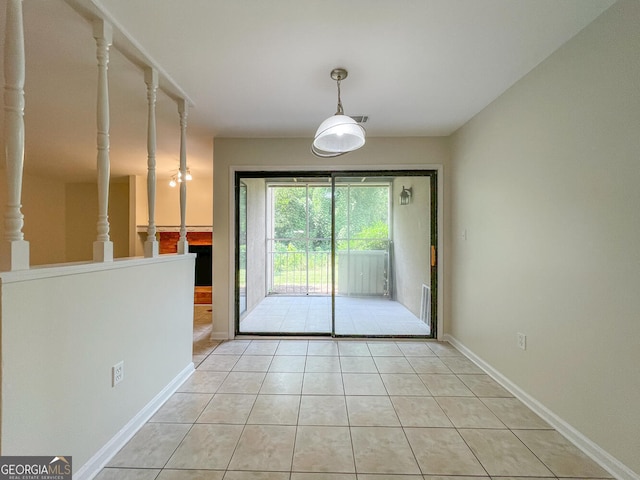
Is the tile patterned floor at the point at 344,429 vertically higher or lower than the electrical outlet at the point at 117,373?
lower

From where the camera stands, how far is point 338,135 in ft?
6.74

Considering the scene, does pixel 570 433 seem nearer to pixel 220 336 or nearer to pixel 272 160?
pixel 220 336

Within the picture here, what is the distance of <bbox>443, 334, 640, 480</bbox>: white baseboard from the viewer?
145 centimetres

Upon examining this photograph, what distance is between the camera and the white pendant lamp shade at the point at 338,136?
1825 mm

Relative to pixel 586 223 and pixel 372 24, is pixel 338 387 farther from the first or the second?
pixel 372 24

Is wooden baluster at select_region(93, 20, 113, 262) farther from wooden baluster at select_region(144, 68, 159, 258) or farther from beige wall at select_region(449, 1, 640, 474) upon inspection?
beige wall at select_region(449, 1, 640, 474)

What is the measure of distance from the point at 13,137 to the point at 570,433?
321 centimetres

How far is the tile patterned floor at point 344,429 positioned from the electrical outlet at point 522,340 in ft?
1.32

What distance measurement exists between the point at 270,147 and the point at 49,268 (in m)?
2.55

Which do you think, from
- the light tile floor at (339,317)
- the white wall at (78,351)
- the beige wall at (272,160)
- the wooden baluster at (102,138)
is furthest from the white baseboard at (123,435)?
the light tile floor at (339,317)

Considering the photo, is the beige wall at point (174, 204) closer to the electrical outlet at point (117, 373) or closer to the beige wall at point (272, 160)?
the beige wall at point (272, 160)

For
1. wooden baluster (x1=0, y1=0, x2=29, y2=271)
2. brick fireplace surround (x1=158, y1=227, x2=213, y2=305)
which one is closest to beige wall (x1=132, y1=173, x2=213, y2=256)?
brick fireplace surround (x1=158, y1=227, x2=213, y2=305)

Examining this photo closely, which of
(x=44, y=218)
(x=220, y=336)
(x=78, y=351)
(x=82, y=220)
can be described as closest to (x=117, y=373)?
(x=78, y=351)

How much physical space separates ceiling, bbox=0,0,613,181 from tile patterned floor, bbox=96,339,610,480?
2413mm
